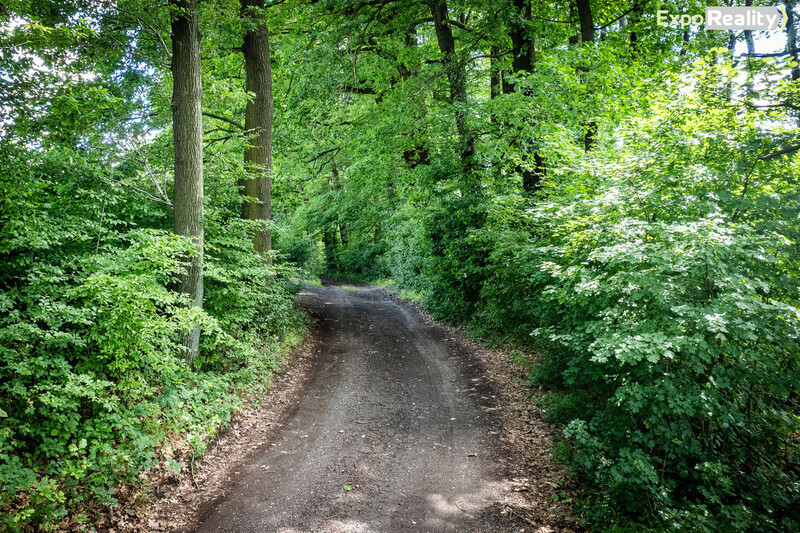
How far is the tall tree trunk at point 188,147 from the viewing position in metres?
7.23

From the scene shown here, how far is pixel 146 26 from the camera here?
713 cm

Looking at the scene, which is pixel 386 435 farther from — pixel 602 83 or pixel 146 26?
pixel 602 83

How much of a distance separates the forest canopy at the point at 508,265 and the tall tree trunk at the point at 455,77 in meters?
1.23

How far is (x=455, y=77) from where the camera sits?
42.0ft

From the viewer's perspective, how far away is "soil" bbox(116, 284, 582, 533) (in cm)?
481

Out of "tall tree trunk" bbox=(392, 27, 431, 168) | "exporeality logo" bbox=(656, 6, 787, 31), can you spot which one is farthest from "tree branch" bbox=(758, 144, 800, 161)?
"tall tree trunk" bbox=(392, 27, 431, 168)

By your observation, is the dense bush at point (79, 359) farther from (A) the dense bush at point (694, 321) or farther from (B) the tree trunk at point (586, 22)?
(B) the tree trunk at point (586, 22)

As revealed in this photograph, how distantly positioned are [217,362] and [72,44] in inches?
216

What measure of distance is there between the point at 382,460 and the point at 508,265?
5540 millimetres

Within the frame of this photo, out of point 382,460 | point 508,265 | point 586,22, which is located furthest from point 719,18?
point 382,460

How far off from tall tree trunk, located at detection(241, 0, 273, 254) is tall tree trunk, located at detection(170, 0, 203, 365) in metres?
2.37

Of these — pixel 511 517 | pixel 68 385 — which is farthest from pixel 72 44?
pixel 511 517

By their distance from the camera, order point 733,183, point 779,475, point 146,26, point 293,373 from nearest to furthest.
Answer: point 779,475 < point 733,183 < point 146,26 < point 293,373

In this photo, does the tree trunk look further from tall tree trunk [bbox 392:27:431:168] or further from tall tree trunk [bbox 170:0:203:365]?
tall tree trunk [bbox 170:0:203:365]
